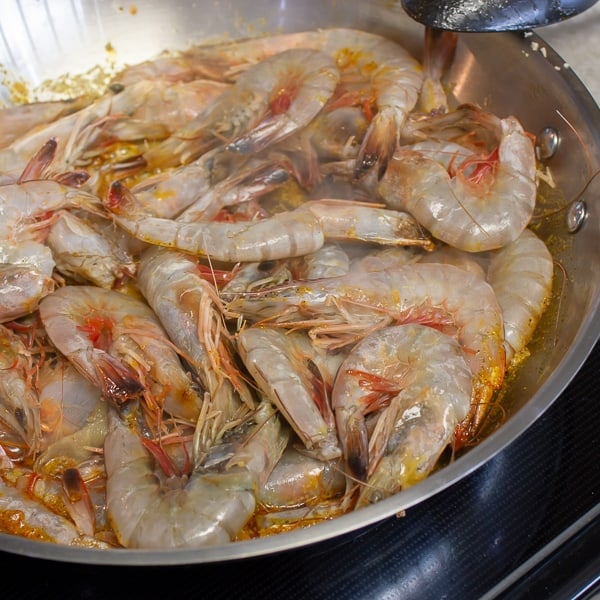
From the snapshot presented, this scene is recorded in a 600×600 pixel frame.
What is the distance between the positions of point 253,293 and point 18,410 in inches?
31.2

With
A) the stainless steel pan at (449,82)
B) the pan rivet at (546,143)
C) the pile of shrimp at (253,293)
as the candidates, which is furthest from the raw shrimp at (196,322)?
the pan rivet at (546,143)

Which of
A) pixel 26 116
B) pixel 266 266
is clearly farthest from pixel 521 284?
pixel 26 116

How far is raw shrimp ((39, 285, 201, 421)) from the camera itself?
82.0 inches

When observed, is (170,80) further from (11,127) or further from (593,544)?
(593,544)

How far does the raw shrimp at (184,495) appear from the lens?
167 cm

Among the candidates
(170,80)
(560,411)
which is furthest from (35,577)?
(170,80)

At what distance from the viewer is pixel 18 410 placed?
2100mm

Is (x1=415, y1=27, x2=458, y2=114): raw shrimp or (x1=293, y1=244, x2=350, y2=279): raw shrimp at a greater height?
(x1=415, y1=27, x2=458, y2=114): raw shrimp

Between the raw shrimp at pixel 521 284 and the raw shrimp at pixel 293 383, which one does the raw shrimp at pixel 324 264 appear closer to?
the raw shrimp at pixel 293 383

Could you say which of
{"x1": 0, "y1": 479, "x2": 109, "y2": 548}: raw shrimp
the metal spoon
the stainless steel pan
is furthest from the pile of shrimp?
the metal spoon

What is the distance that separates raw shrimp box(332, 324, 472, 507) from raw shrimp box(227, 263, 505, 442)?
0.40ft

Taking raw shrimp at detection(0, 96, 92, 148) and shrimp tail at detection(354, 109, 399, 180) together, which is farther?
raw shrimp at detection(0, 96, 92, 148)

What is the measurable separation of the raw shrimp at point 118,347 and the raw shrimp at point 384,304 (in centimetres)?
28

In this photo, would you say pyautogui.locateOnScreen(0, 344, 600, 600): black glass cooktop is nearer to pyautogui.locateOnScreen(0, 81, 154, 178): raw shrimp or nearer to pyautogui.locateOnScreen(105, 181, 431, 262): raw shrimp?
pyautogui.locateOnScreen(105, 181, 431, 262): raw shrimp
